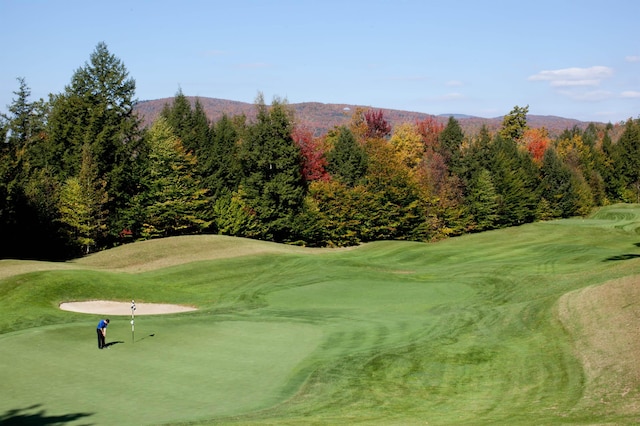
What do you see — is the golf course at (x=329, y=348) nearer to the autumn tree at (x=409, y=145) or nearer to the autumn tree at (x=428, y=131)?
the autumn tree at (x=409, y=145)

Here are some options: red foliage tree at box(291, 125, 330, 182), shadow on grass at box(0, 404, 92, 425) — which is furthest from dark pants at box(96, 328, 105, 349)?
red foliage tree at box(291, 125, 330, 182)

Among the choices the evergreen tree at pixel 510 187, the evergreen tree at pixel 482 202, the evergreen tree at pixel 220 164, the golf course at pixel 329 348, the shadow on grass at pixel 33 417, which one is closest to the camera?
the shadow on grass at pixel 33 417

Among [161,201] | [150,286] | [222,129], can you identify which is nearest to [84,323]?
[150,286]

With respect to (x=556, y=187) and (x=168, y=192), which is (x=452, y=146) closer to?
(x=556, y=187)

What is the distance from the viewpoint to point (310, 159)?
265 ft

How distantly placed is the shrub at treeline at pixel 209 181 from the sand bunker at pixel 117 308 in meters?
21.5

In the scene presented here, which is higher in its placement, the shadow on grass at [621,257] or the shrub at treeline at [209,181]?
the shrub at treeline at [209,181]

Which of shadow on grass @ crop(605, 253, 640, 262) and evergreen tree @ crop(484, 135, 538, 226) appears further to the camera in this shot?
evergreen tree @ crop(484, 135, 538, 226)

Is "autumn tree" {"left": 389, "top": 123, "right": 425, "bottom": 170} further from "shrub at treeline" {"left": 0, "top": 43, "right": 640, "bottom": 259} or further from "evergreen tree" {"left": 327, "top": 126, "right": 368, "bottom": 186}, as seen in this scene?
"evergreen tree" {"left": 327, "top": 126, "right": 368, "bottom": 186}

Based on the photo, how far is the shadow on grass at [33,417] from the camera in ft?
51.1

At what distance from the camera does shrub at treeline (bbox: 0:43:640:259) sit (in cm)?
5872

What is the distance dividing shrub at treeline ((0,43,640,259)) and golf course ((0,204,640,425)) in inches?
675

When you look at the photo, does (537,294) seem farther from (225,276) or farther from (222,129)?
(222,129)

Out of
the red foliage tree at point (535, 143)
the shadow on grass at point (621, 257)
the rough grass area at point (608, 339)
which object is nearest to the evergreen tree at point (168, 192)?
the shadow on grass at point (621, 257)
